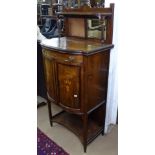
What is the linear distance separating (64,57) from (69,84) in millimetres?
241

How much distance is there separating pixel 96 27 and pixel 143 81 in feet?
4.33

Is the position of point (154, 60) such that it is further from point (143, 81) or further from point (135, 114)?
point (135, 114)

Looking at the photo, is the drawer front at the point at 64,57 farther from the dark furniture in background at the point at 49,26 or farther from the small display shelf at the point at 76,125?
the dark furniture in background at the point at 49,26

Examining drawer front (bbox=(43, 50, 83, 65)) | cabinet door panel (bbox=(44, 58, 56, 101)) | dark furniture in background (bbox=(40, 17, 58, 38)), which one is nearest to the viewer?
drawer front (bbox=(43, 50, 83, 65))

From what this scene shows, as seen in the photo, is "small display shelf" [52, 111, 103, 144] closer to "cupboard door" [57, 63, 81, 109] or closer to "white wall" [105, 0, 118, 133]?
"white wall" [105, 0, 118, 133]

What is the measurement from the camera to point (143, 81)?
0.63 meters

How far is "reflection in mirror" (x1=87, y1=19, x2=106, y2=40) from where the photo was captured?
1750 mm

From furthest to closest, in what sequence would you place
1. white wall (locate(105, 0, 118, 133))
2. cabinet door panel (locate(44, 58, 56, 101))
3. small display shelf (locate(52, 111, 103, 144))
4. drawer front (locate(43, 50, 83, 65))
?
small display shelf (locate(52, 111, 103, 144)) → cabinet door panel (locate(44, 58, 56, 101)) → white wall (locate(105, 0, 118, 133)) → drawer front (locate(43, 50, 83, 65))

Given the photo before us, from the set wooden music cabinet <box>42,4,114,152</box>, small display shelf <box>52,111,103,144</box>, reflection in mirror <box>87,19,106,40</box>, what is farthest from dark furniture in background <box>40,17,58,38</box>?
small display shelf <box>52,111,103,144</box>

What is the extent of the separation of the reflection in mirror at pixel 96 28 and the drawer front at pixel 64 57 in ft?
1.33

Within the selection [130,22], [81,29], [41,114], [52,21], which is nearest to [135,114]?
[130,22]

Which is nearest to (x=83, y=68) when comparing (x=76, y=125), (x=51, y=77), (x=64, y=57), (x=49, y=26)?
(x=64, y=57)

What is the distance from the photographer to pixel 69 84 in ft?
5.45
